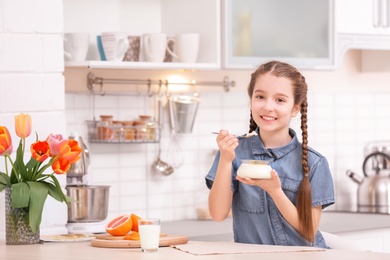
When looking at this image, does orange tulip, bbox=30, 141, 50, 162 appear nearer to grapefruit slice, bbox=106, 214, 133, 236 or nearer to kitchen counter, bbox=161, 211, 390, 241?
grapefruit slice, bbox=106, 214, 133, 236

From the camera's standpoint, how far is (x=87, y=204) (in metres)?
3.79

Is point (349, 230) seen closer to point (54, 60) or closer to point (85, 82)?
point (85, 82)

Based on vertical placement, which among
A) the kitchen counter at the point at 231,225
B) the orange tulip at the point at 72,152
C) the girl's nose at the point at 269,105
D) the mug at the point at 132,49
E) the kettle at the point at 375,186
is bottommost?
the kitchen counter at the point at 231,225

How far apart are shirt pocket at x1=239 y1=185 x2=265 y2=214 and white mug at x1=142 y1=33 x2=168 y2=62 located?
130 centimetres

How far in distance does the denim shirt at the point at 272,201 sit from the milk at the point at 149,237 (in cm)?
44

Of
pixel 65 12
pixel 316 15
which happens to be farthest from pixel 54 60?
pixel 316 15

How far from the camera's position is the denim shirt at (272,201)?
9.76 feet

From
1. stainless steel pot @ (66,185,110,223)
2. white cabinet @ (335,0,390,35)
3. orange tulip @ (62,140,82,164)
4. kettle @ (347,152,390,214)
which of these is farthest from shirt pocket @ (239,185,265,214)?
kettle @ (347,152,390,214)

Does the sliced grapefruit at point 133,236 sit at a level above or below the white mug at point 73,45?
below

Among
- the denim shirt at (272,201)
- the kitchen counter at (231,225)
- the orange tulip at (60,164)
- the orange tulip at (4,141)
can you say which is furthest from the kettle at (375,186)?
the orange tulip at (4,141)

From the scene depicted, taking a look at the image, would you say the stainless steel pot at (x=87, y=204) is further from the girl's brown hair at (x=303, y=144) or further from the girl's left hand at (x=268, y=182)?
the girl's left hand at (x=268, y=182)

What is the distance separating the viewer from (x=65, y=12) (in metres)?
4.23

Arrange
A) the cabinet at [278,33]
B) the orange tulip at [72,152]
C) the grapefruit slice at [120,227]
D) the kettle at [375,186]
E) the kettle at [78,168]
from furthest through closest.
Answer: the kettle at [375,186] → the cabinet at [278,33] → the kettle at [78,168] → the orange tulip at [72,152] → the grapefruit slice at [120,227]

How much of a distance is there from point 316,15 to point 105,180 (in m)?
1.27
